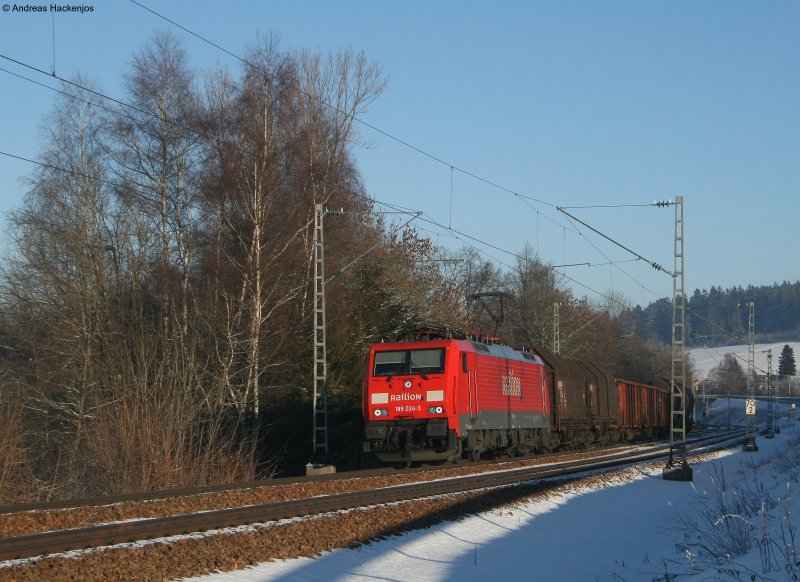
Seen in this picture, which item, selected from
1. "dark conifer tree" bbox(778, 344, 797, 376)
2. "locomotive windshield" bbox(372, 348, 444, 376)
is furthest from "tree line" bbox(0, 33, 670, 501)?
"dark conifer tree" bbox(778, 344, 797, 376)

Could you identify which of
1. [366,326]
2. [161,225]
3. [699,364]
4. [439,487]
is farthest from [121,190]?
[699,364]

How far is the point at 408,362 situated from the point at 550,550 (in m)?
10.3

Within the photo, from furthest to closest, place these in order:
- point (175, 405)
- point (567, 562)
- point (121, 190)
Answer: point (121, 190)
point (175, 405)
point (567, 562)

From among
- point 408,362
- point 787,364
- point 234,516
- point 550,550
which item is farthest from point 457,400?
point 787,364

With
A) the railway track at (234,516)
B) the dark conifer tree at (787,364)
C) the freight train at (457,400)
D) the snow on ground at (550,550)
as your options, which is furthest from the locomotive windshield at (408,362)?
the dark conifer tree at (787,364)

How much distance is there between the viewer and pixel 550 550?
1311 cm

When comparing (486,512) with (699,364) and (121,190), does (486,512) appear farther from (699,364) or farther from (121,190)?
(699,364)

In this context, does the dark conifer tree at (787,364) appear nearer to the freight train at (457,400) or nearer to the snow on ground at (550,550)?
the freight train at (457,400)

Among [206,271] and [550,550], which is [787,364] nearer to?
[206,271]

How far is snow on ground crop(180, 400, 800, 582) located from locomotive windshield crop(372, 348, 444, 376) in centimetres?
489

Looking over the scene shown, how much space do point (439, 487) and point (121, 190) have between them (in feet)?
60.3

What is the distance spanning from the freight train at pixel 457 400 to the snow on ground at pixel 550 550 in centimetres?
430

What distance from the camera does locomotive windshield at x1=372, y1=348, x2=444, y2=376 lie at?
2261cm

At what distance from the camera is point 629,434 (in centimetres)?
4519
